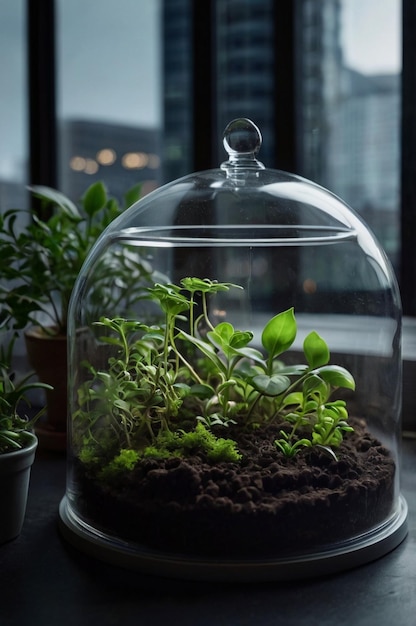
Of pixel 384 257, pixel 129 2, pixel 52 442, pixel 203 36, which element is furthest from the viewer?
pixel 129 2

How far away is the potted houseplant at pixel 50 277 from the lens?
4.84 feet

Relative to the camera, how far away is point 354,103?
1.93 m

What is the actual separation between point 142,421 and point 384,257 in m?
0.44

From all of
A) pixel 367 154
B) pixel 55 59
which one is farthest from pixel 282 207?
pixel 55 59

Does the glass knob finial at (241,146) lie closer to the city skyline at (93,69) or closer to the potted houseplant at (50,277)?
the potted houseplant at (50,277)

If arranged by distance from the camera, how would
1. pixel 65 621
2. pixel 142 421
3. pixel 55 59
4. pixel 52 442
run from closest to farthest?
pixel 65 621 → pixel 142 421 → pixel 52 442 → pixel 55 59

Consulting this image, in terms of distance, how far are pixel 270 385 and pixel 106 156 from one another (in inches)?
56.0

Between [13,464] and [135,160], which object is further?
[135,160]

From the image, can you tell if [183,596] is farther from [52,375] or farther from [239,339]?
[52,375]

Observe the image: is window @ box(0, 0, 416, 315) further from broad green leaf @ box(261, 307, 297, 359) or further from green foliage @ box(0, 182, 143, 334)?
broad green leaf @ box(261, 307, 297, 359)

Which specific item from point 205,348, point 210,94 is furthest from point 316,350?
point 210,94

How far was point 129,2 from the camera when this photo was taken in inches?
87.7

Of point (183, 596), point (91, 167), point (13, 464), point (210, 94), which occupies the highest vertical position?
point (210, 94)

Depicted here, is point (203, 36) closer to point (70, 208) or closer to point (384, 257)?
point (70, 208)
